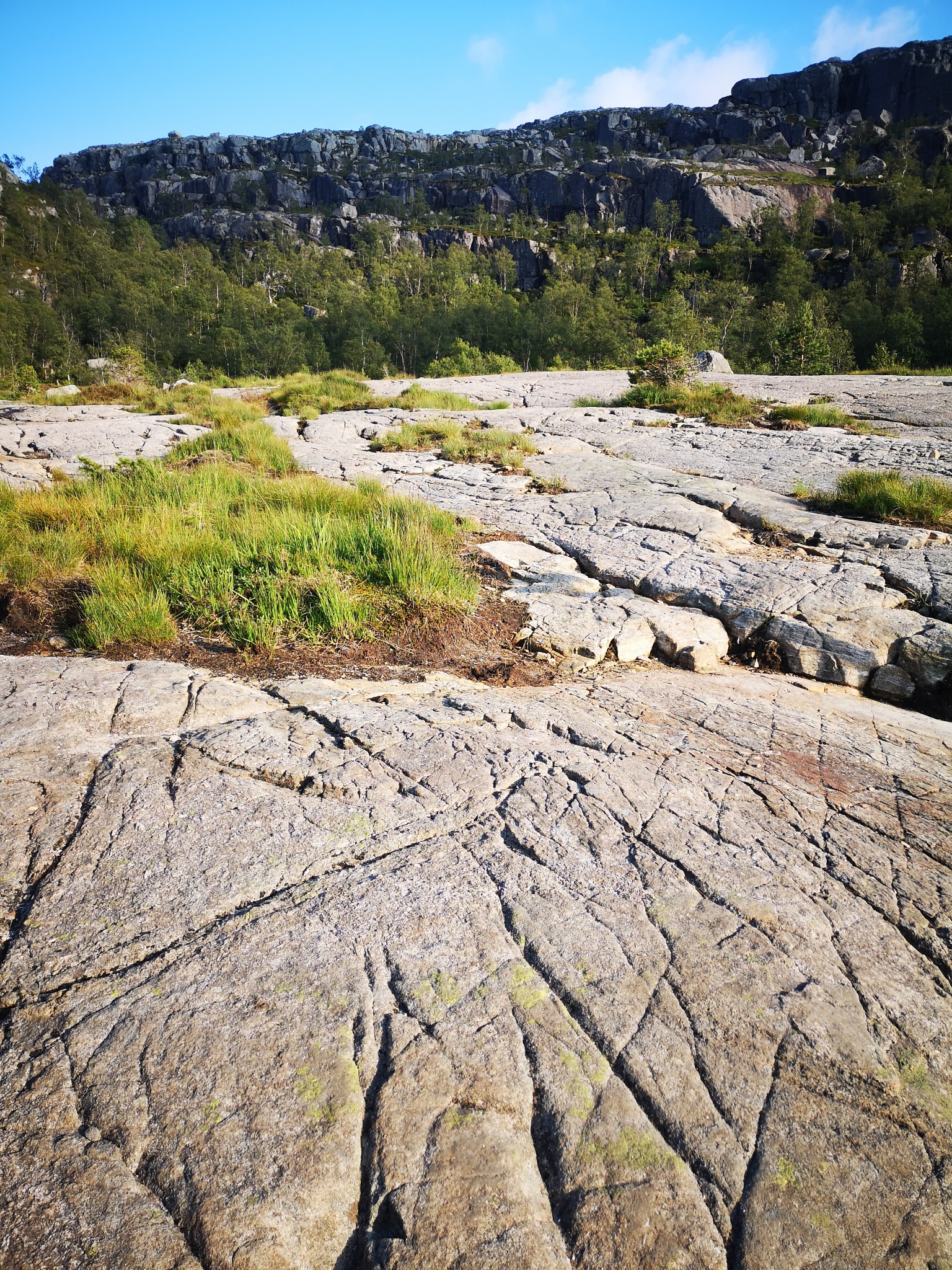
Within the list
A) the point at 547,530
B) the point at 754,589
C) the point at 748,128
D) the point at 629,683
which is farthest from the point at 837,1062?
the point at 748,128

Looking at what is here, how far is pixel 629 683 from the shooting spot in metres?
3.53

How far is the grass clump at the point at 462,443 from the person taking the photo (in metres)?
8.94

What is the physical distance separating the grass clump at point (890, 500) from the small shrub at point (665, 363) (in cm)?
980

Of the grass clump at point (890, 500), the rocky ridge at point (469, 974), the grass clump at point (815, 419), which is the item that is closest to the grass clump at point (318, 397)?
the grass clump at point (815, 419)

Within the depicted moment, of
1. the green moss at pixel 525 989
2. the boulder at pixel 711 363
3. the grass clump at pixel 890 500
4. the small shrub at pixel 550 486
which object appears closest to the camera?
the green moss at pixel 525 989

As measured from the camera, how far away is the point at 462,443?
946 centimetres

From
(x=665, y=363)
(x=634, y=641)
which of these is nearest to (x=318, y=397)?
(x=665, y=363)

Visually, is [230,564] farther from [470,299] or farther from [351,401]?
[470,299]

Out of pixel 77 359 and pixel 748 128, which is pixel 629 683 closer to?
pixel 77 359

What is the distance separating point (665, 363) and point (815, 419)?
5133 millimetres

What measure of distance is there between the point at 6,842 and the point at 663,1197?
6.90 feet

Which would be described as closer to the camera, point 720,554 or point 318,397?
Result: point 720,554

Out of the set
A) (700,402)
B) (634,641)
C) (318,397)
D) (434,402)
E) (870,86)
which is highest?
(870,86)

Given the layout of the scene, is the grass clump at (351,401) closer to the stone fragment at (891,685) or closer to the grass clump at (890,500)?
the grass clump at (890,500)
